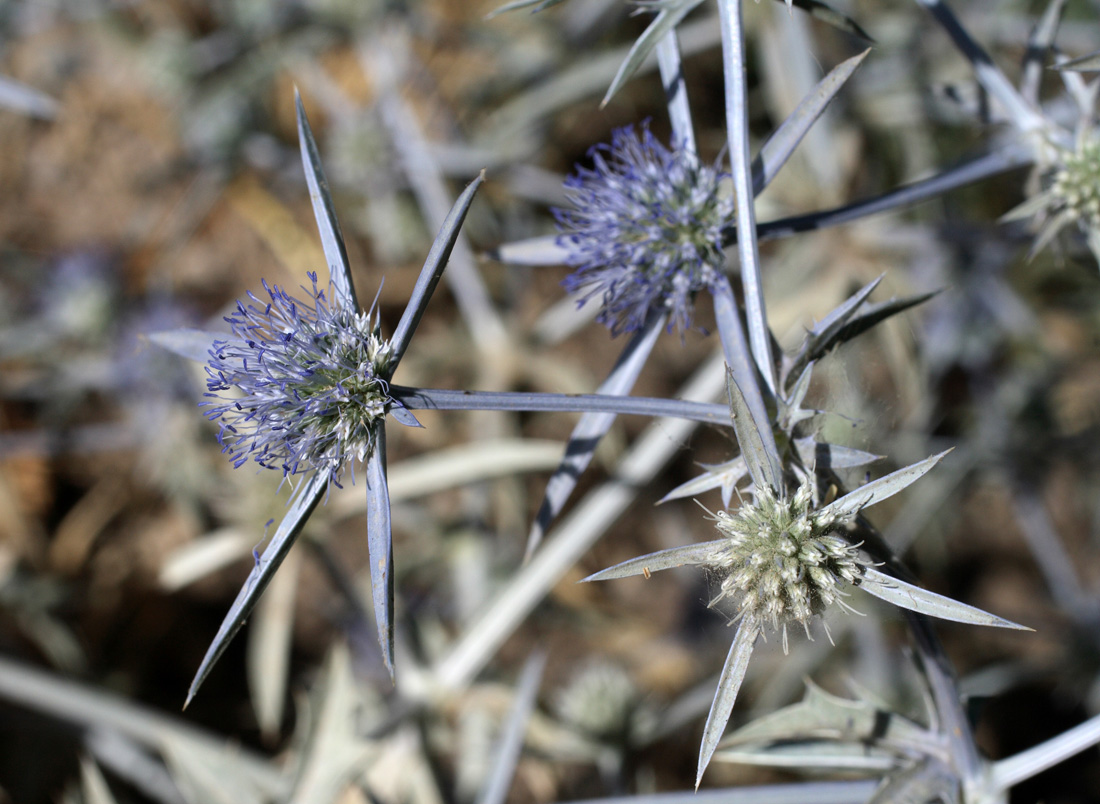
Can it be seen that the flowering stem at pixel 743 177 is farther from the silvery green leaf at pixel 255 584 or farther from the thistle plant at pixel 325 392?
the silvery green leaf at pixel 255 584

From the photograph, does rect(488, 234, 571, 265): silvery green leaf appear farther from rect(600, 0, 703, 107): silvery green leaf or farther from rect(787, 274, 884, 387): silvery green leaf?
rect(787, 274, 884, 387): silvery green leaf

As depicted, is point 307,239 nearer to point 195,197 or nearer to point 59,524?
point 195,197

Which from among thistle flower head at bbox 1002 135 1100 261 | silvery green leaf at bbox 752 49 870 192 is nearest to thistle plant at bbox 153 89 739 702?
silvery green leaf at bbox 752 49 870 192

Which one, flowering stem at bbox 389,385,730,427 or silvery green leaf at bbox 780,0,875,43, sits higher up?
silvery green leaf at bbox 780,0,875,43

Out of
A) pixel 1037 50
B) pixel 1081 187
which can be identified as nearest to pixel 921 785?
pixel 1081 187

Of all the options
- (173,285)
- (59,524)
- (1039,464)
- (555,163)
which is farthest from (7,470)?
(1039,464)

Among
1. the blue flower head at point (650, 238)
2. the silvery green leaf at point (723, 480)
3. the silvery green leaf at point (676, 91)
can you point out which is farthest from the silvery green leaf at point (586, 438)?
the silvery green leaf at point (676, 91)

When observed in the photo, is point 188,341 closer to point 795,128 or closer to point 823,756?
point 795,128
